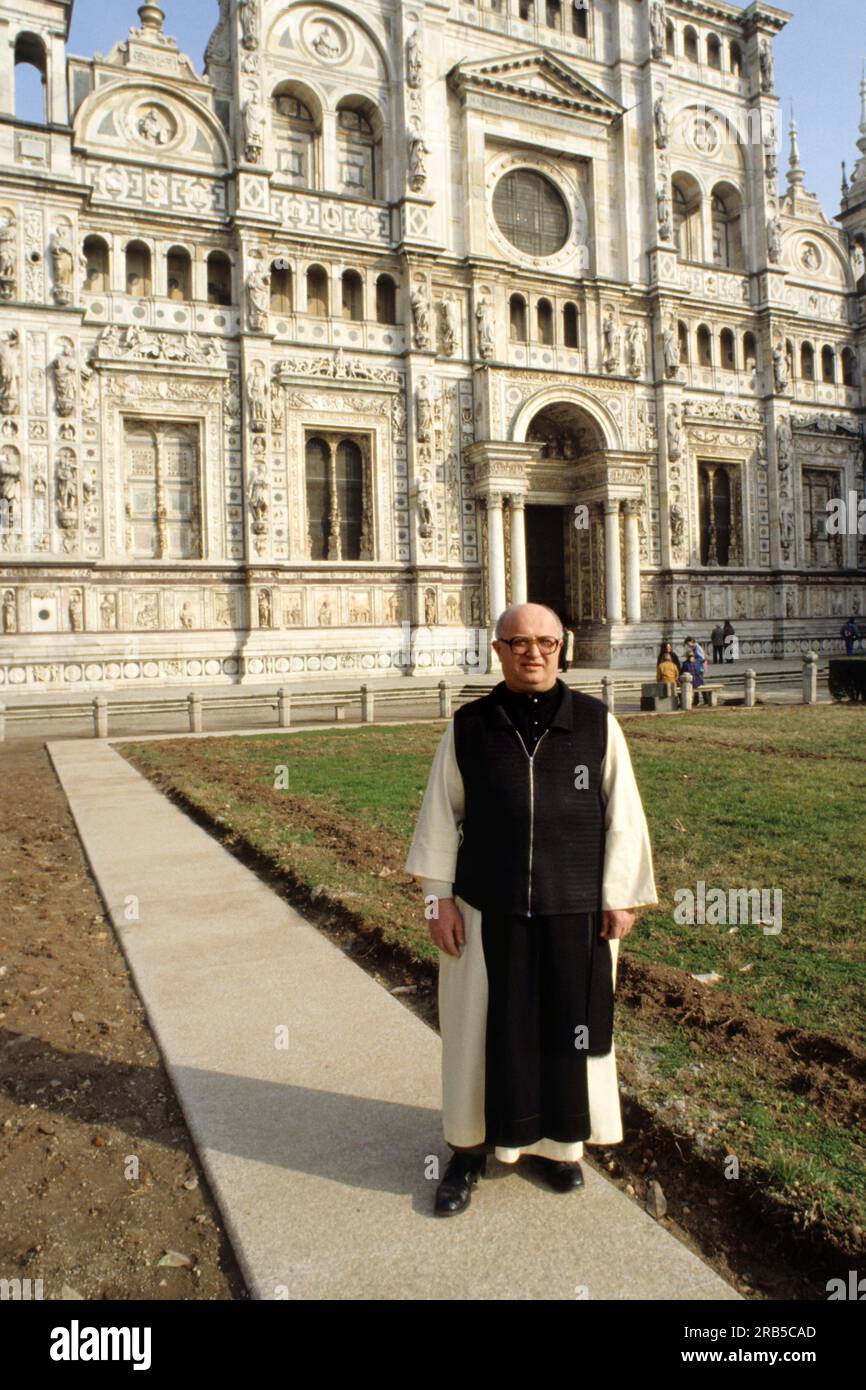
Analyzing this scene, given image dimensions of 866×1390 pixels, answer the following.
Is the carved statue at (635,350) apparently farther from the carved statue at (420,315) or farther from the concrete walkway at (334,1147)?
the concrete walkway at (334,1147)

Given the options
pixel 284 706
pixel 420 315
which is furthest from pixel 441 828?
pixel 420 315

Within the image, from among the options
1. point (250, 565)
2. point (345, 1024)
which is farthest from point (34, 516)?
point (345, 1024)

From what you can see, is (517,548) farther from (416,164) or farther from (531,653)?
(531,653)

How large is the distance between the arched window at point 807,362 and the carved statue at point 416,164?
17865mm

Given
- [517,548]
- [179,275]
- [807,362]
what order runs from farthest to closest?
[807,362] → [517,548] → [179,275]

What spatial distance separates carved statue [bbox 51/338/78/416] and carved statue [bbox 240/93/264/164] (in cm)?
806

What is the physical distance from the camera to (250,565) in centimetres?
2636

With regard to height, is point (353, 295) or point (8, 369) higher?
point (353, 295)

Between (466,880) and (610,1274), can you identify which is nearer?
(610,1274)

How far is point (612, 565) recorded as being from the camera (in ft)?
104

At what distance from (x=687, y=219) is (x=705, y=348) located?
542 cm

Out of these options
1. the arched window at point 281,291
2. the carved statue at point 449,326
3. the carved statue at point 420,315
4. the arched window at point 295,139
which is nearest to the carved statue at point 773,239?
the carved statue at point 449,326

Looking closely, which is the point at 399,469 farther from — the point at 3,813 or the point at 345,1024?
the point at 345,1024
